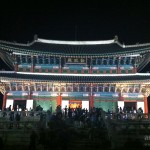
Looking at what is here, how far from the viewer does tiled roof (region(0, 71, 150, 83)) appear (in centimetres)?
3037

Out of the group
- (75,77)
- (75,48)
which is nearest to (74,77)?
(75,77)

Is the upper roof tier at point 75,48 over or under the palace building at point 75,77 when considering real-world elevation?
over

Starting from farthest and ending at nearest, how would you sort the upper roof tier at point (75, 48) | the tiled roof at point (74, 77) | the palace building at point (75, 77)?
Result: the upper roof tier at point (75, 48) → the palace building at point (75, 77) → the tiled roof at point (74, 77)

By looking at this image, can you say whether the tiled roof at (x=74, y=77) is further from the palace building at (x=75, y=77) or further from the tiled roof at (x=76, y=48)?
the tiled roof at (x=76, y=48)

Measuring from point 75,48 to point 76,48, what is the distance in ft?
0.45

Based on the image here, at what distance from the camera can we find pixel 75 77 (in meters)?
31.5

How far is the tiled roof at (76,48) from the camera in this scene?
32406 millimetres

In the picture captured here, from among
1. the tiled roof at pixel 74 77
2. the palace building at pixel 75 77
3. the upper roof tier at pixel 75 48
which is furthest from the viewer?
the upper roof tier at pixel 75 48

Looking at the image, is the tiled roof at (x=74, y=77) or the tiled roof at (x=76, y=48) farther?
the tiled roof at (x=76, y=48)

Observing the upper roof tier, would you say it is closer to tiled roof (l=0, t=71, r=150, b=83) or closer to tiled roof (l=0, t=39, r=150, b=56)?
tiled roof (l=0, t=39, r=150, b=56)

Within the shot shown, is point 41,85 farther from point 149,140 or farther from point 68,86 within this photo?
point 149,140

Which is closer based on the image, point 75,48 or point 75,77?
point 75,77

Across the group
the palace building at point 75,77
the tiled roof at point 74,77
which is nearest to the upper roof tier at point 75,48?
the palace building at point 75,77

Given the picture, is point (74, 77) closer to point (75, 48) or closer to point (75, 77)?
point (75, 77)
